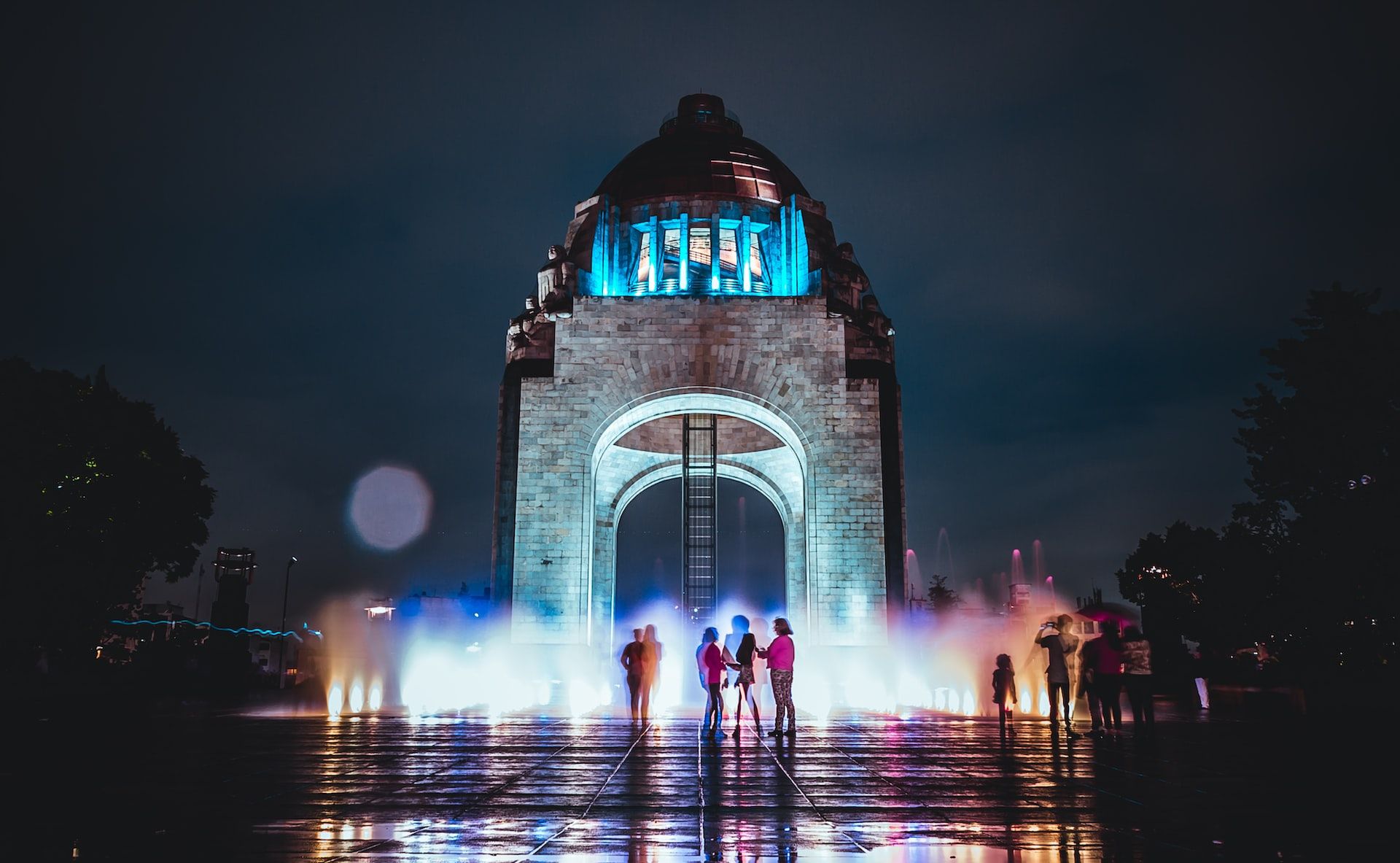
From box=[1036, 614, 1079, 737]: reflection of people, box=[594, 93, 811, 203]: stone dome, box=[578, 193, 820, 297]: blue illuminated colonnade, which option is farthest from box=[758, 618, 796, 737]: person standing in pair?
box=[594, 93, 811, 203]: stone dome

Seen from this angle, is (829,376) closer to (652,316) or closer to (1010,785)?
(652,316)

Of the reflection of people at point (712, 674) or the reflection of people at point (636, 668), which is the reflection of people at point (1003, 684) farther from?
the reflection of people at point (636, 668)

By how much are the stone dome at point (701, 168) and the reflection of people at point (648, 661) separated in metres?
17.3

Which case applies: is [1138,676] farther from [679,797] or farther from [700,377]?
[700,377]

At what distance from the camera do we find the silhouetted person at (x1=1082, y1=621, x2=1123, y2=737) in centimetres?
1287

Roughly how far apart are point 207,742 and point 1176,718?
14.7 metres

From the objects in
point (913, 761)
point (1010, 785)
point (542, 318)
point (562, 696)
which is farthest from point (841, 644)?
point (1010, 785)

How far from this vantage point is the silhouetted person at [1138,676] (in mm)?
12720

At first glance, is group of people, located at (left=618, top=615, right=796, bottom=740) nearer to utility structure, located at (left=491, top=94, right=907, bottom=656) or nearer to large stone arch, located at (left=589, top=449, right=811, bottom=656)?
utility structure, located at (left=491, top=94, right=907, bottom=656)

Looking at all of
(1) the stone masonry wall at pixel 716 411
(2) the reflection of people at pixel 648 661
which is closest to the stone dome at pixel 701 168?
(1) the stone masonry wall at pixel 716 411

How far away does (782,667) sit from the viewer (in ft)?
40.6

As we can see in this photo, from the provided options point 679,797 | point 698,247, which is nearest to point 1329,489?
point 698,247

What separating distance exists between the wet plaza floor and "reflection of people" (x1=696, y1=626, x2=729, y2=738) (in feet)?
1.36

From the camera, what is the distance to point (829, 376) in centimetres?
2772
